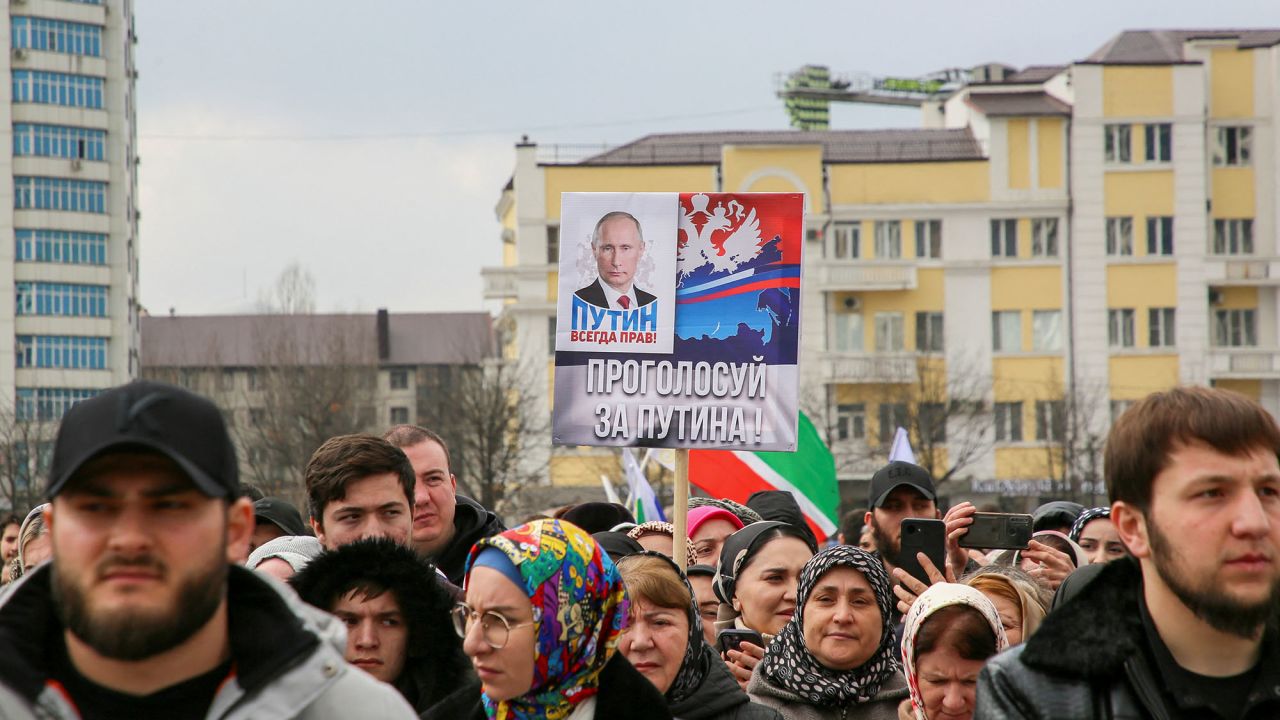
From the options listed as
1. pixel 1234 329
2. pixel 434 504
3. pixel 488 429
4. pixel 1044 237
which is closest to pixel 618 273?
pixel 434 504

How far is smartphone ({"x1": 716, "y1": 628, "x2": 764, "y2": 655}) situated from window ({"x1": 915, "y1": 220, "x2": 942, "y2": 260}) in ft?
189

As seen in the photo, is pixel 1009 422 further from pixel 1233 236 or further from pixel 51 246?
pixel 51 246

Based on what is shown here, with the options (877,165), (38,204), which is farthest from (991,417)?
(38,204)

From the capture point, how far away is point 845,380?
6225cm

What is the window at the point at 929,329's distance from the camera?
2498 inches

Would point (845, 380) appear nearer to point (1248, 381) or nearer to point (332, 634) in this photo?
point (1248, 381)

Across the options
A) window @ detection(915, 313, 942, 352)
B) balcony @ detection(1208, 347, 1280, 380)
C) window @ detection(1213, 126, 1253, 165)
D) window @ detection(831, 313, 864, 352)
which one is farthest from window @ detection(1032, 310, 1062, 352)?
window @ detection(1213, 126, 1253, 165)

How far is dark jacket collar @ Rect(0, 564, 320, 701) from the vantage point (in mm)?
2967

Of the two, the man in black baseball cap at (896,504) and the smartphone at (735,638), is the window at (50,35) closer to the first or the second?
the man in black baseball cap at (896,504)

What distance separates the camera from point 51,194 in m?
69.8

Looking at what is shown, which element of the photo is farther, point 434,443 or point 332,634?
point 434,443

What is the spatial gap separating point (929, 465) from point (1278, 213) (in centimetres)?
1780

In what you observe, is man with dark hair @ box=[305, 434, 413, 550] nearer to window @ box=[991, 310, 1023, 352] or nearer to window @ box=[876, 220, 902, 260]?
window @ box=[876, 220, 902, 260]

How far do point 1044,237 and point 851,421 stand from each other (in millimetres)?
10023
